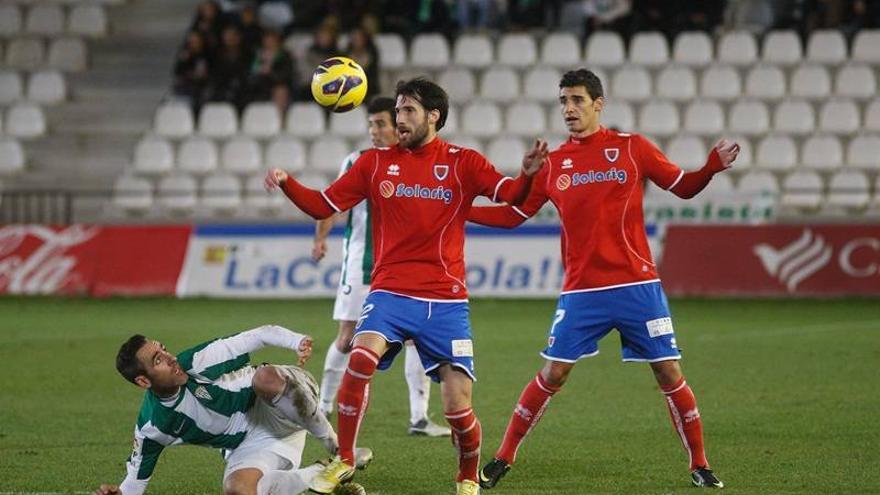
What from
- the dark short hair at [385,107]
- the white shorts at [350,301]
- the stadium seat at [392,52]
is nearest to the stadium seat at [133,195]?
the stadium seat at [392,52]

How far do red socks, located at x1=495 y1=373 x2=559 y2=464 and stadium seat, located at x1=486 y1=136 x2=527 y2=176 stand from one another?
545 inches

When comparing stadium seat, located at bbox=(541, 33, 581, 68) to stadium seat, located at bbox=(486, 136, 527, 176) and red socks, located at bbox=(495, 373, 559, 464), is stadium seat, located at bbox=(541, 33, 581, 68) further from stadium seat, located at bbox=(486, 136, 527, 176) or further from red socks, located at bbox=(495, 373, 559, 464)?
red socks, located at bbox=(495, 373, 559, 464)

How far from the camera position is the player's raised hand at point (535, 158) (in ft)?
24.8

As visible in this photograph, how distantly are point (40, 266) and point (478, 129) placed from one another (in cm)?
685

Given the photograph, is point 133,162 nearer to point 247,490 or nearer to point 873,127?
point 873,127

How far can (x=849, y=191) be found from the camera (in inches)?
838

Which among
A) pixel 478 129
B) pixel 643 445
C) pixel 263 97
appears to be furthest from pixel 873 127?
pixel 643 445

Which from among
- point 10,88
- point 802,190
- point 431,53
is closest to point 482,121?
point 431,53

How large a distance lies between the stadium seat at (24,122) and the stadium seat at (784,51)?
11.7 metres

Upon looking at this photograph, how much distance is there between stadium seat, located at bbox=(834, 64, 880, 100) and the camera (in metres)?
22.8

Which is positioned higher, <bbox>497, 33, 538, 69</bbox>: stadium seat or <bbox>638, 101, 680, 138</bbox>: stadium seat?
<bbox>497, 33, 538, 69</bbox>: stadium seat

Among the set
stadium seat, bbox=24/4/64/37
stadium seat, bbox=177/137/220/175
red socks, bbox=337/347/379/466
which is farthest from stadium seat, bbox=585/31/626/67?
red socks, bbox=337/347/379/466

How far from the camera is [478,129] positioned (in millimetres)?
23281

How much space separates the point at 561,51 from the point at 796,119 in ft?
12.5
